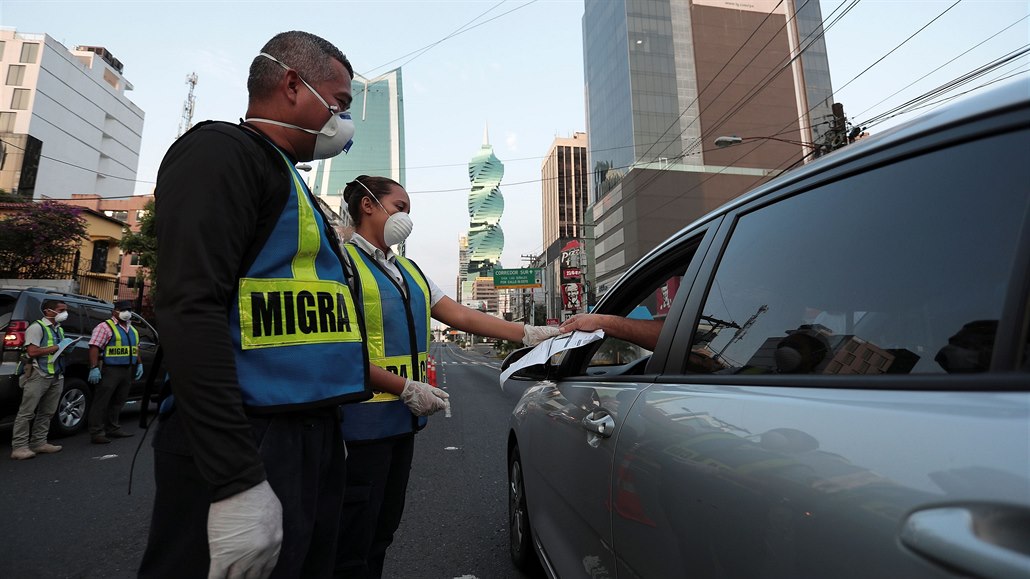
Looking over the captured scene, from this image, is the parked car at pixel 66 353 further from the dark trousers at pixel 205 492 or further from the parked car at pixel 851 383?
the parked car at pixel 851 383

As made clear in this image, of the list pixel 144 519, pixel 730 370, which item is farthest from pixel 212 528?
pixel 144 519

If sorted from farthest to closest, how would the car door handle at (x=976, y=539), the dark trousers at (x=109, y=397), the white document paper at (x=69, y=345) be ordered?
the dark trousers at (x=109, y=397)
the white document paper at (x=69, y=345)
the car door handle at (x=976, y=539)

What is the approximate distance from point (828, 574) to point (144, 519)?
14.7 ft

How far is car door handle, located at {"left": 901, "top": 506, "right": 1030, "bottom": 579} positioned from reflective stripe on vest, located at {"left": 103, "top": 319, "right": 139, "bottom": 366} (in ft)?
26.2

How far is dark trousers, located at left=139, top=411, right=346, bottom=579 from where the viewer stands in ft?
3.54

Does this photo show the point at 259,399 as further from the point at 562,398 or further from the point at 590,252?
the point at 590,252

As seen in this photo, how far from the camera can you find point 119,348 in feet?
20.7

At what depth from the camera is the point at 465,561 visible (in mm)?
3029

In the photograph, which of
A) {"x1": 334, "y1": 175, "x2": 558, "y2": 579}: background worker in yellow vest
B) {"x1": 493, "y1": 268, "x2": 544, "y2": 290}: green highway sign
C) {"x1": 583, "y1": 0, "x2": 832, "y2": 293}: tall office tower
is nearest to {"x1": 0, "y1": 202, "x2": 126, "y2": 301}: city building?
{"x1": 493, "y1": 268, "x2": 544, "y2": 290}: green highway sign

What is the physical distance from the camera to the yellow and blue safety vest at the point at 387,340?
1.90m

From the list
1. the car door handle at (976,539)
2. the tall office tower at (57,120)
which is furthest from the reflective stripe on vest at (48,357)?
the tall office tower at (57,120)

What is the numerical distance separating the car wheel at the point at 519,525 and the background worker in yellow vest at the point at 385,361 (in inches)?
34.2

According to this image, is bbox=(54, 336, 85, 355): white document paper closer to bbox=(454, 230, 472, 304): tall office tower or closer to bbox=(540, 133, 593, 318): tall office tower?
bbox=(540, 133, 593, 318): tall office tower

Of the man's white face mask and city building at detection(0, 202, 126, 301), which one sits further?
city building at detection(0, 202, 126, 301)
